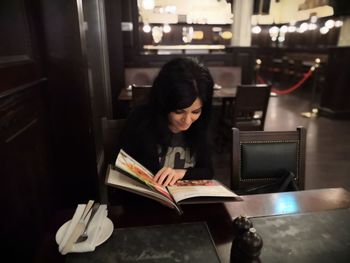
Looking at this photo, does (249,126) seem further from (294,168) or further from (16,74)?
(16,74)

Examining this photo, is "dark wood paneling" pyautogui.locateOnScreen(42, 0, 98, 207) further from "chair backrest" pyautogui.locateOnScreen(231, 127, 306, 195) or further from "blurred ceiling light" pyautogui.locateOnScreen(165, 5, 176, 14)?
"blurred ceiling light" pyautogui.locateOnScreen(165, 5, 176, 14)

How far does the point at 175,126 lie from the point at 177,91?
0.21m

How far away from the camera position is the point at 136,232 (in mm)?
842

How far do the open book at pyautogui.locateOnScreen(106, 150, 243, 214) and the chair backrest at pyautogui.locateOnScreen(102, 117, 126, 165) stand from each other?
49 centimetres

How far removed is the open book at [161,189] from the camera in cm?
85

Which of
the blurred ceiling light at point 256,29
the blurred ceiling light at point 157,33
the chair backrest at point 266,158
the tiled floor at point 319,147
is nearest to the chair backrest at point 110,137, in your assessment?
the chair backrest at point 266,158

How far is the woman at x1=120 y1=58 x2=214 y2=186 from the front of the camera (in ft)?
3.84

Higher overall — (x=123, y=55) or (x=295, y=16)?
(x=295, y=16)

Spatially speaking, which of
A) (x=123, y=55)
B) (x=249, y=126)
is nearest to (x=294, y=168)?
(x=249, y=126)

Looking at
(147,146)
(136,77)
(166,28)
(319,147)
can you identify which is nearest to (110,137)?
(147,146)

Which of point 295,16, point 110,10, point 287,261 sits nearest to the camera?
point 287,261

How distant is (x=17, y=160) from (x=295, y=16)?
1173cm

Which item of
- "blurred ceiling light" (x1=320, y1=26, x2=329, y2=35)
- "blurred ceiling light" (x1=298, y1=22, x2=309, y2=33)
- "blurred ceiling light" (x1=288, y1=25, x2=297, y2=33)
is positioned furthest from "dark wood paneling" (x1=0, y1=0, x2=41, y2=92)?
"blurred ceiling light" (x1=288, y1=25, x2=297, y2=33)

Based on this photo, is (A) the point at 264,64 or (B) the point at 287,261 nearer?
(B) the point at 287,261
